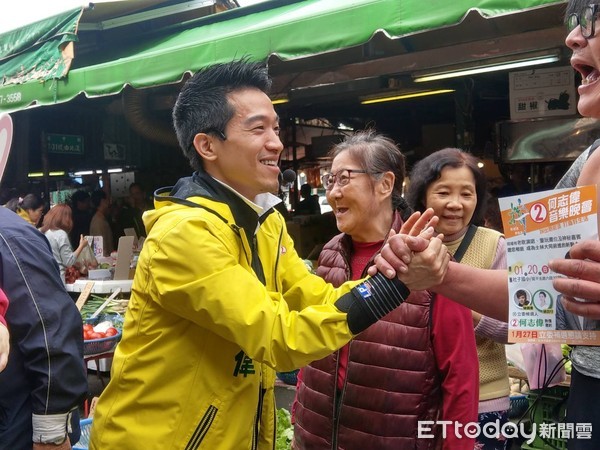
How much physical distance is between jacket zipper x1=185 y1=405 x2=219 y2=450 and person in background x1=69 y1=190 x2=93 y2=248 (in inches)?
401

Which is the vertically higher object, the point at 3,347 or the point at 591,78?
the point at 591,78

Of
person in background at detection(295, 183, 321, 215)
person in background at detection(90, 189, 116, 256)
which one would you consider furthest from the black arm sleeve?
person in background at detection(295, 183, 321, 215)

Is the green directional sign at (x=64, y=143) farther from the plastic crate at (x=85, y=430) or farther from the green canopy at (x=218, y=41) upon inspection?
the plastic crate at (x=85, y=430)

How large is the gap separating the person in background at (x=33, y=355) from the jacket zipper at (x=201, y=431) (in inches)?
39.1

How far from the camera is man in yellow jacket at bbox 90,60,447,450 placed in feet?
5.98

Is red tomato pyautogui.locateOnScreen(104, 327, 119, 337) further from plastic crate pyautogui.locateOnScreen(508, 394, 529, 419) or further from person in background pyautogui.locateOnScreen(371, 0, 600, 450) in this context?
person in background pyautogui.locateOnScreen(371, 0, 600, 450)

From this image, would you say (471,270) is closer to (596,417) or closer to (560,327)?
(560,327)

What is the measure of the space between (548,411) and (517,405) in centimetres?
27

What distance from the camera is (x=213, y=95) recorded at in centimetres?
218

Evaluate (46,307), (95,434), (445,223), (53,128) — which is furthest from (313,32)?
(53,128)

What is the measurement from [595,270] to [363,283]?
746 mm

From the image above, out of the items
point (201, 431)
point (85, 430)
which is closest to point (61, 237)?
point (85, 430)

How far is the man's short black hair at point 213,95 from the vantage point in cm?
→ 215

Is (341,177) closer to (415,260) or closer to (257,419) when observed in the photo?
(415,260)
